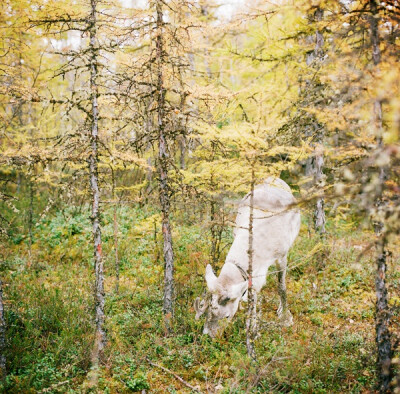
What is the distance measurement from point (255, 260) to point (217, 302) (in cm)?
141

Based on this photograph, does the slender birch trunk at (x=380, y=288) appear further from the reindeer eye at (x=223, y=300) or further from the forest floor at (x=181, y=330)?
the reindeer eye at (x=223, y=300)

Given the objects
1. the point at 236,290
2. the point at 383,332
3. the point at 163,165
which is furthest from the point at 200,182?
the point at 383,332

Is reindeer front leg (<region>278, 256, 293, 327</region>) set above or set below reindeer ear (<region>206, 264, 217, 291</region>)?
→ below

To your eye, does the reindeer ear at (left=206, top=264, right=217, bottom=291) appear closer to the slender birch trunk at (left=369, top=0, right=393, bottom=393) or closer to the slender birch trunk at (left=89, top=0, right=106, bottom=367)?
the slender birch trunk at (left=89, top=0, right=106, bottom=367)

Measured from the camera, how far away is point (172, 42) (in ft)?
21.4

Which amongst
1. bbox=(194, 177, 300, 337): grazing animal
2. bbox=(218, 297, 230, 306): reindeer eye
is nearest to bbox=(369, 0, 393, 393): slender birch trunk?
bbox=(194, 177, 300, 337): grazing animal

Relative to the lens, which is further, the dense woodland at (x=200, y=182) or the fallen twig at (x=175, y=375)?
the fallen twig at (x=175, y=375)

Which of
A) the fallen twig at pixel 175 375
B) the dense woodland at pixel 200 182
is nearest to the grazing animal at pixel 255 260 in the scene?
the dense woodland at pixel 200 182

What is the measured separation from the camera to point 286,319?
7066mm

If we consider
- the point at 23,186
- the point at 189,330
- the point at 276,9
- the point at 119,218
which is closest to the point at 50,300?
the point at 189,330

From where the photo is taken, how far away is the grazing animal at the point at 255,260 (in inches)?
230

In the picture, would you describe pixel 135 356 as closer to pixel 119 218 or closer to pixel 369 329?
pixel 369 329

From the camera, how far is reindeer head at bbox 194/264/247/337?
18.9 feet

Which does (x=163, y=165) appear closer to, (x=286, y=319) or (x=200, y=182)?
(x=200, y=182)
